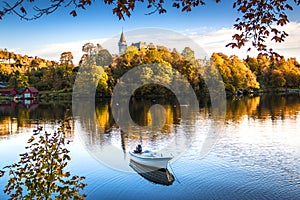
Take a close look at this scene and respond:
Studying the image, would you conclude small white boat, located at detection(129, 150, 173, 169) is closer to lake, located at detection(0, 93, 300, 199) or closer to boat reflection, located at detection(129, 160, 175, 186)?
boat reflection, located at detection(129, 160, 175, 186)

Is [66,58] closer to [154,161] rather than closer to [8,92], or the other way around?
[8,92]

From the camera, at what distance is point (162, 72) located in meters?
55.3

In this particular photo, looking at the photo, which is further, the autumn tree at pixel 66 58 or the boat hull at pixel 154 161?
the autumn tree at pixel 66 58

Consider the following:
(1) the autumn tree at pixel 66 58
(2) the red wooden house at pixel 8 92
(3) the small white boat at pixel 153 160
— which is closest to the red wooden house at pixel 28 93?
(2) the red wooden house at pixel 8 92

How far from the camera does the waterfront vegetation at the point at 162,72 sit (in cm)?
5766

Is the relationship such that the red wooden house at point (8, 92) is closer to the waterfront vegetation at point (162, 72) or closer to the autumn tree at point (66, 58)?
the waterfront vegetation at point (162, 72)

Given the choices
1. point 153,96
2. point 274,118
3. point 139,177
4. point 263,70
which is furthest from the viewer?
point 263,70

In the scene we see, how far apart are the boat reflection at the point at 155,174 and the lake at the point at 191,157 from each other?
36 millimetres

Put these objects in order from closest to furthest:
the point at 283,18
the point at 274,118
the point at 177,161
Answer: the point at 283,18
the point at 177,161
the point at 274,118

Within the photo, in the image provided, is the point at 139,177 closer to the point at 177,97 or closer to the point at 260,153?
the point at 260,153

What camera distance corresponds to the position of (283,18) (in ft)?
13.1

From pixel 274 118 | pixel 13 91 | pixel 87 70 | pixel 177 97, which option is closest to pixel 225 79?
pixel 177 97

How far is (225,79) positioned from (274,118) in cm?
3541

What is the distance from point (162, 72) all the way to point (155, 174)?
4358cm
